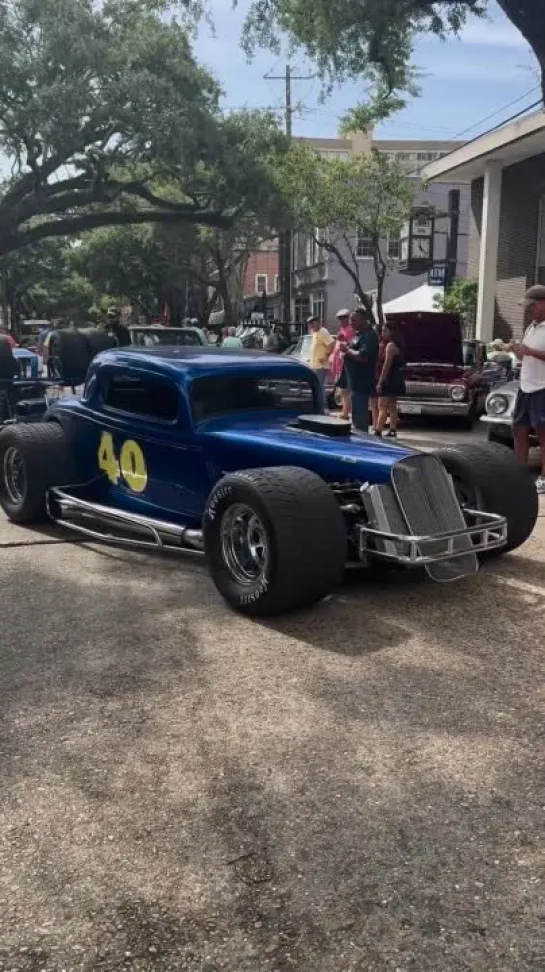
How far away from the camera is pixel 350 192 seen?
2523 cm

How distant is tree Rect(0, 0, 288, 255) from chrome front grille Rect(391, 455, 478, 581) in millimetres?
18403

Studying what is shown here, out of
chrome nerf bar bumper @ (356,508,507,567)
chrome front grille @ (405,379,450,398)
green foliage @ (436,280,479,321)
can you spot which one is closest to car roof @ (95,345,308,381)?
chrome nerf bar bumper @ (356,508,507,567)

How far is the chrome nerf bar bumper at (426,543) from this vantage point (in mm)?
4844

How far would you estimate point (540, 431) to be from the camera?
7793 mm

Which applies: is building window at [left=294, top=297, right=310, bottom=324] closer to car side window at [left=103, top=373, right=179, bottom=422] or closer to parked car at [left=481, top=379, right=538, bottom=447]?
parked car at [left=481, top=379, right=538, bottom=447]

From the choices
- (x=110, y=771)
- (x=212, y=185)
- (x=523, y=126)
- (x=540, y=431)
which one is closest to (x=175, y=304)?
(x=212, y=185)

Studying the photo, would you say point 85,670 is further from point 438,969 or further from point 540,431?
point 540,431

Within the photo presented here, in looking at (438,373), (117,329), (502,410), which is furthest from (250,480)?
(438,373)

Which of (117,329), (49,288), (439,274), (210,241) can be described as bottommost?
(117,329)

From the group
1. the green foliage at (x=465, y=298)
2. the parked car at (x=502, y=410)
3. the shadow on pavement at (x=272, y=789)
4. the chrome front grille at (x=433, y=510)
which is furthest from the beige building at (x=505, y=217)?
the shadow on pavement at (x=272, y=789)

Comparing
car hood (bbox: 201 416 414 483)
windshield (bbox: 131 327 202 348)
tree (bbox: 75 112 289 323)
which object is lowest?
car hood (bbox: 201 416 414 483)

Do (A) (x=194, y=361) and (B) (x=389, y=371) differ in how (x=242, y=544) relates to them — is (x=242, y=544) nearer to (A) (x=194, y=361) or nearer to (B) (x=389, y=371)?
(A) (x=194, y=361)

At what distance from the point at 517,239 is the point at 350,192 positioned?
513cm

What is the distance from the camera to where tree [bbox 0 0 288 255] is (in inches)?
813
